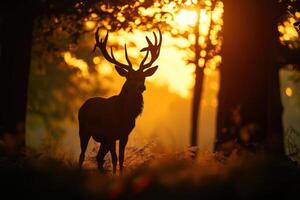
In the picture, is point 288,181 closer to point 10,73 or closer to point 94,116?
point 94,116

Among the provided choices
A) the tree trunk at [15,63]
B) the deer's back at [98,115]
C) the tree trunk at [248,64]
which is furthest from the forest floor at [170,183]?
→ the tree trunk at [15,63]

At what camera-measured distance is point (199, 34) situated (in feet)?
78.7

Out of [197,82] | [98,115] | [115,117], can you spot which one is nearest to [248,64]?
[115,117]

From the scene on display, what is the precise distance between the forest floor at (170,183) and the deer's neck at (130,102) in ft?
9.86

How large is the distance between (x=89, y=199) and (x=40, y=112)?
32663mm

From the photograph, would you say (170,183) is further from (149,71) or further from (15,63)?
(15,63)

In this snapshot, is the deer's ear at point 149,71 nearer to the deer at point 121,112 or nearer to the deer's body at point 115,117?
the deer at point 121,112

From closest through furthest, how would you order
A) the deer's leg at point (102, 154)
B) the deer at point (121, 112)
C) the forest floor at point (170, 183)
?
the forest floor at point (170, 183) < the deer at point (121, 112) < the deer's leg at point (102, 154)

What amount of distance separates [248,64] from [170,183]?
5.89 metres

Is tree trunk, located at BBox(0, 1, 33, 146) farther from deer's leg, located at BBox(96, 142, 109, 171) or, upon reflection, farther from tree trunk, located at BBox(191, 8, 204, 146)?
tree trunk, located at BBox(191, 8, 204, 146)

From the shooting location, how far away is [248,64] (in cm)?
1277

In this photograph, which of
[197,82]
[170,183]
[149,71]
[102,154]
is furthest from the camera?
[197,82]

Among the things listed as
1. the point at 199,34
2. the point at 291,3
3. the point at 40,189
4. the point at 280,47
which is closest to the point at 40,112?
the point at 199,34

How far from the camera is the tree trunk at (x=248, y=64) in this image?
12695 mm
